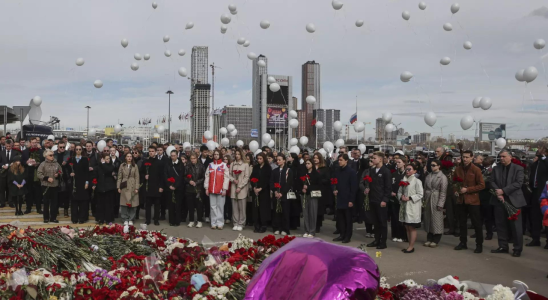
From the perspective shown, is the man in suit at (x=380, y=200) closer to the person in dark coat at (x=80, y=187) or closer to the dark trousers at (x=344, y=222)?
the dark trousers at (x=344, y=222)

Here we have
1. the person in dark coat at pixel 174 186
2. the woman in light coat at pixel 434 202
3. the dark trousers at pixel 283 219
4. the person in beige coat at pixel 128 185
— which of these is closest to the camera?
the woman in light coat at pixel 434 202

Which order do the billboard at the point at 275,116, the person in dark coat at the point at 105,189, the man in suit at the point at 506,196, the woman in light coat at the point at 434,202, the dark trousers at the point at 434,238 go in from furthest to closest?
the billboard at the point at 275,116 → the person in dark coat at the point at 105,189 → the dark trousers at the point at 434,238 → the woman in light coat at the point at 434,202 → the man in suit at the point at 506,196

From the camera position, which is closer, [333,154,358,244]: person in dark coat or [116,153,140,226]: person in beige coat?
[333,154,358,244]: person in dark coat

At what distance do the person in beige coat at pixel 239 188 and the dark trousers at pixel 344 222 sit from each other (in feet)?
8.15

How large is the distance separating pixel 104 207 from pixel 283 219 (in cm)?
470

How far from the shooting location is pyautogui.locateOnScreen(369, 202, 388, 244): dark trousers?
28.6 feet

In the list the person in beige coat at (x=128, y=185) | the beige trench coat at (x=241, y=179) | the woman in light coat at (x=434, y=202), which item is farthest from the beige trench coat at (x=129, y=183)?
the woman in light coat at (x=434, y=202)

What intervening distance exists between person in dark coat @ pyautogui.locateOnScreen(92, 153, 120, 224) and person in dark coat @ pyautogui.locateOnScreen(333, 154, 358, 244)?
5.79m

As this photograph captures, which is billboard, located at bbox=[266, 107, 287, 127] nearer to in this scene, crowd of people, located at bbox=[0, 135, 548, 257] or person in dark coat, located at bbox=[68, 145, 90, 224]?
crowd of people, located at bbox=[0, 135, 548, 257]

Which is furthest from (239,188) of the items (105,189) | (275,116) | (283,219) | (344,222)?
(275,116)

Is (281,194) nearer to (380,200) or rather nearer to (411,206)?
Answer: (380,200)

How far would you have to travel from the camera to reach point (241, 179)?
10.8 meters

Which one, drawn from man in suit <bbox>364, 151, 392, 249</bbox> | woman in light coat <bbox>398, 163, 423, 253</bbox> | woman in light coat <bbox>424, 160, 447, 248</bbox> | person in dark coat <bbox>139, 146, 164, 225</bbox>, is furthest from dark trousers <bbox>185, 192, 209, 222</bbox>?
woman in light coat <bbox>424, 160, 447, 248</bbox>

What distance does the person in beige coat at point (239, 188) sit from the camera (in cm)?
1073
